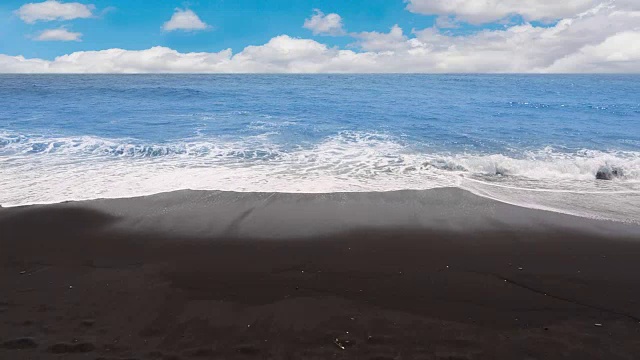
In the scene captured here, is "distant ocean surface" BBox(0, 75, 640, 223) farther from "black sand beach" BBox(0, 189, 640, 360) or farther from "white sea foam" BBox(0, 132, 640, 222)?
"black sand beach" BBox(0, 189, 640, 360)

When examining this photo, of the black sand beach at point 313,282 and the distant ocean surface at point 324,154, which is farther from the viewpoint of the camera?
the distant ocean surface at point 324,154

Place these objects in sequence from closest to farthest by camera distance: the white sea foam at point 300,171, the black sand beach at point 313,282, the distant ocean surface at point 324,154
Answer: the black sand beach at point 313,282, the white sea foam at point 300,171, the distant ocean surface at point 324,154

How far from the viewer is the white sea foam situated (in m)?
9.68

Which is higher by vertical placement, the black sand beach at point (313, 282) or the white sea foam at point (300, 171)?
the white sea foam at point (300, 171)

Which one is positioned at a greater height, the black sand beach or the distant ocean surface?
the distant ocean surface

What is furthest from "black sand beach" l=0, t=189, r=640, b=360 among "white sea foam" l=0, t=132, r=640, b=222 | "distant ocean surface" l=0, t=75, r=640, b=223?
"distant ocean surface" l=0, t=75, r=640, b=223

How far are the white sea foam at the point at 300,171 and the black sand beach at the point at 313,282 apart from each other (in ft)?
4.35

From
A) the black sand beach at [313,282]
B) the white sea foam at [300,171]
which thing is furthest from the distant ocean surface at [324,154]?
the black sand beach at [313,282]

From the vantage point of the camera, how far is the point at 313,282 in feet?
18.4

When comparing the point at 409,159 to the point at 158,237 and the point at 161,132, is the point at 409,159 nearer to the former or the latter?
the point at 158,237

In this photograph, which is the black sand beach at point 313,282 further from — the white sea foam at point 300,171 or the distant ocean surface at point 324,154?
the distant ocean surface at point 324,154

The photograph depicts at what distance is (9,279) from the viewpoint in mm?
5676

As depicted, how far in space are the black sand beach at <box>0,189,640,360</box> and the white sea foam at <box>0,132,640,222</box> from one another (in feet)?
4.35

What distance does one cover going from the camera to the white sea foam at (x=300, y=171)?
381 inches
